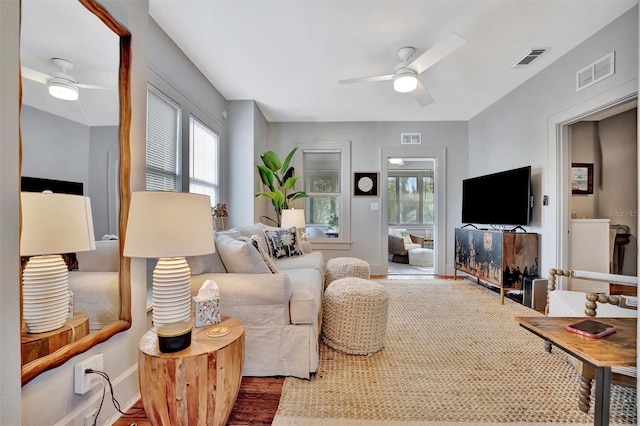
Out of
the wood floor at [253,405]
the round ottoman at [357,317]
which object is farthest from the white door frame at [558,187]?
the wood floor at [253,405]

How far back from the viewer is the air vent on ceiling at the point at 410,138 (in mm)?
4805

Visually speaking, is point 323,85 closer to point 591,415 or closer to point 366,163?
point 366,163

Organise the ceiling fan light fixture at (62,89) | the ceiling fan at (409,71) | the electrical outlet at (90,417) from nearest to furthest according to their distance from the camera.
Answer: the ceiling fan light fixture at (62,89)
the electrical outlet at (90,417)
the ceiling fan at (409,71)

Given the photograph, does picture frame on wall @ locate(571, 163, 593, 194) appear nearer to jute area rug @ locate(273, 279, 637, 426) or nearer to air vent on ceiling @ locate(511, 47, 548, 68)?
air vent on ceiling @ locate(511, 47, 548, 68)

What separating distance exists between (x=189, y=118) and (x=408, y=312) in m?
3.07

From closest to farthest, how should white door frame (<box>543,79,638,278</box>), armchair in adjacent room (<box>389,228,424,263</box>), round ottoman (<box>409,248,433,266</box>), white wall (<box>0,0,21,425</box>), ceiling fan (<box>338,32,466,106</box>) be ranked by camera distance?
white wall (<box>0,0,21,425</box>) → ceiling fan (<box>338,32,466,106</box>) → white door frame (<box>543,79,638,278</box>) → round ottoman (<box>409,248,433,266</box>) → armchair in adjacent room (<box>389,228,424,263</box>)

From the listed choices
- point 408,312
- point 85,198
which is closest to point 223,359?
point 85,198

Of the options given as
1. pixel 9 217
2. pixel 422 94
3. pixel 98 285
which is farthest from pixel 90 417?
pixel 422 94

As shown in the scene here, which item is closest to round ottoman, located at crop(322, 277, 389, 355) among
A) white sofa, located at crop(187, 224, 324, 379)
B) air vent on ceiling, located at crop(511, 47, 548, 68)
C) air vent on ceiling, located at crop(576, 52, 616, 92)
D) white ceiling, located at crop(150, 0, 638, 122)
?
white sofa, located at crop(187, 224, 324, 379)

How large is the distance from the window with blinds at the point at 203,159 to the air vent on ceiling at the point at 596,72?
12.5 feet

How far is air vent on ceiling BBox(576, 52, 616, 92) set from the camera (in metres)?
2.29

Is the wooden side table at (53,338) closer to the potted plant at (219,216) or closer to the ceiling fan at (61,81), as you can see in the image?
the ceiling fan at (61,81)

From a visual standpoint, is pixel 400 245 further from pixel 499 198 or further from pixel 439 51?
pixel 439 51

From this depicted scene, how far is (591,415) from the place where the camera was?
1.43 m
